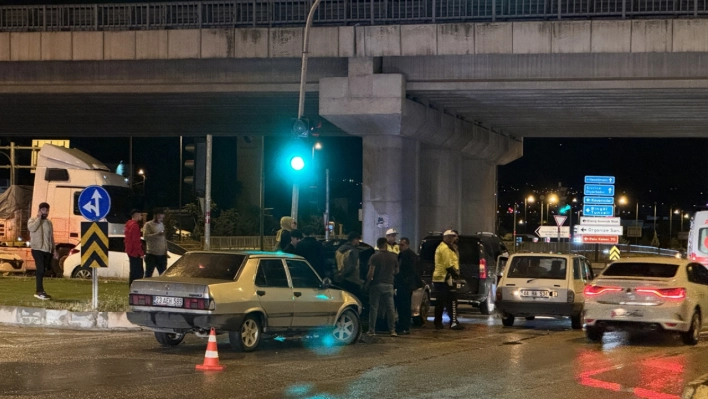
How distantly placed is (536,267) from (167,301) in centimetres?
853

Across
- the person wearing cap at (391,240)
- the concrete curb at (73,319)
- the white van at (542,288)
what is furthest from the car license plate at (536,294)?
the concrete curb at (73,319)

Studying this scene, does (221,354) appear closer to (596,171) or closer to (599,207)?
(599,207)

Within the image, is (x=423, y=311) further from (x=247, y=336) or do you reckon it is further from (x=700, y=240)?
(x=700, y=240)

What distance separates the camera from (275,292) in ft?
44.3

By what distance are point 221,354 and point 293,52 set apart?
569 inches

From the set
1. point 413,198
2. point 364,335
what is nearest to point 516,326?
point 364,335

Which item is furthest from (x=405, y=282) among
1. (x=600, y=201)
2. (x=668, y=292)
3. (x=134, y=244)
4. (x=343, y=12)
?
(x=600, y=201)

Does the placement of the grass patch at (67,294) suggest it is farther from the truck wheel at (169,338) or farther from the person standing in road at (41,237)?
the truck wheel at (169,338)

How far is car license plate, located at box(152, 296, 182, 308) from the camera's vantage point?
41.8 feet

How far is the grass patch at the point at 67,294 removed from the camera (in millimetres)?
16922

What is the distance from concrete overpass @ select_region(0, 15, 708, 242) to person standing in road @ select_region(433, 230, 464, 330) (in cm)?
917

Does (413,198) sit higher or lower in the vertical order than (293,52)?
lower

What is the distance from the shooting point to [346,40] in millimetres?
26203

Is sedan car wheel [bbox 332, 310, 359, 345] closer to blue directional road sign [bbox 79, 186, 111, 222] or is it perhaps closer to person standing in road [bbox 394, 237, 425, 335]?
person standing in road [bbox 394, 237, 425, 335]
